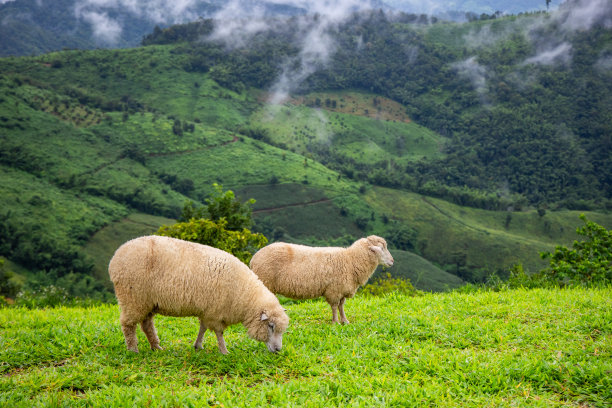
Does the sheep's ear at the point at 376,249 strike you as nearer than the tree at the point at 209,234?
Yes

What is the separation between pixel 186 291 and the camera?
242 inches

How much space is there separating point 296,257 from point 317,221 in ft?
264

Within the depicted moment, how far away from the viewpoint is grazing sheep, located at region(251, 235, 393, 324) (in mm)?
8508

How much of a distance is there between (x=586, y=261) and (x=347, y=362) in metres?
9.38

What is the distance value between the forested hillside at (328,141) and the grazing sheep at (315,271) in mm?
42652

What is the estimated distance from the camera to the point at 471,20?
199500mm

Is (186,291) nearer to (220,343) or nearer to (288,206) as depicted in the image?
(220,343)

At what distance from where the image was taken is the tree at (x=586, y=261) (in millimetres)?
11453

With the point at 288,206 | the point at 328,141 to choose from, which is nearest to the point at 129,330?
the point at 288,206

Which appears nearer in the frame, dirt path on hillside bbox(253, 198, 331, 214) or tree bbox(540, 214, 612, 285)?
tree bbox(540, 214, 612, 285)

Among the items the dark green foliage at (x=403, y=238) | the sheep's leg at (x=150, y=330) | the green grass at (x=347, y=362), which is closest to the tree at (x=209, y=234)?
the green grass at (x=347, y=362)

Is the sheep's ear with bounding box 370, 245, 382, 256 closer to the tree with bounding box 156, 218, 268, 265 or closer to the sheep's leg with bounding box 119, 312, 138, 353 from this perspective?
the sheep's leg with bounding box 119, 312, 138, 353

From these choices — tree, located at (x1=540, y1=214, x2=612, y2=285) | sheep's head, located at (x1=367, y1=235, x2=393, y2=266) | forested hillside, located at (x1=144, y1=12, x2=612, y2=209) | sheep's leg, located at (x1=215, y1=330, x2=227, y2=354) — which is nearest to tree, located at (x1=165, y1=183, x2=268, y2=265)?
sheep's head, located at (x1=367, y1=235, x2=393, y2=266)

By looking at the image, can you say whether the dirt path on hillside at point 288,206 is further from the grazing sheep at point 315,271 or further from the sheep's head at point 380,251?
the grazing sheep at point 315,271
